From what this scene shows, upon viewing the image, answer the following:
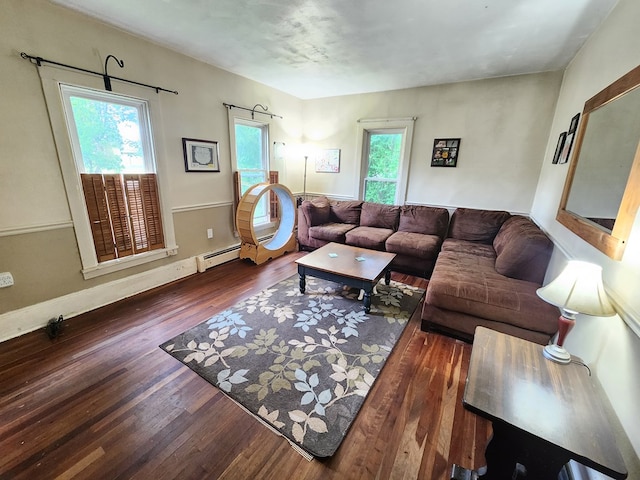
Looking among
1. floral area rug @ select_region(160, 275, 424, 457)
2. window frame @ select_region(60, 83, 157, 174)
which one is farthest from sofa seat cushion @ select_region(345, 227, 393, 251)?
window frame @ select_region(60, 83, 157, 174)

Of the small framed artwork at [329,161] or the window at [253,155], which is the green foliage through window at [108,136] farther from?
the small framed artwork at [329,161]

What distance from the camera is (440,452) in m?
1.35

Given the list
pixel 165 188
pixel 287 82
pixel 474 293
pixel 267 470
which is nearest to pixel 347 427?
pixel 267 470

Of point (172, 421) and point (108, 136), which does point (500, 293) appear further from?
point (108, 136)

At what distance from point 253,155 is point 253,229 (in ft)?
4.36

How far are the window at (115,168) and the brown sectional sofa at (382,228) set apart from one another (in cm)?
212

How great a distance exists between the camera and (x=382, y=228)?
418 cm

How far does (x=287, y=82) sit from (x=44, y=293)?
12.3 ft

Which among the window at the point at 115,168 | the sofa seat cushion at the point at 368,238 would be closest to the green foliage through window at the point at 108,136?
the window at the point at 115,168

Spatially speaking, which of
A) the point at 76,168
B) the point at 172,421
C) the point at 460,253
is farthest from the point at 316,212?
the point at 172,421

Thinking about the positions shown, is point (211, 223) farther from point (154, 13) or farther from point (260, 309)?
point (154, 13)

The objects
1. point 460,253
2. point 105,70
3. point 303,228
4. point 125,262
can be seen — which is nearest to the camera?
point 105,70

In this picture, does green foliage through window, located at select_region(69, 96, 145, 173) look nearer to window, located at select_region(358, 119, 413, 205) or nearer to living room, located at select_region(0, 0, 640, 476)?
living room, located at select_region(0, 0, 640, 476)

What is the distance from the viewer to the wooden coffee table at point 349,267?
2.53 m
